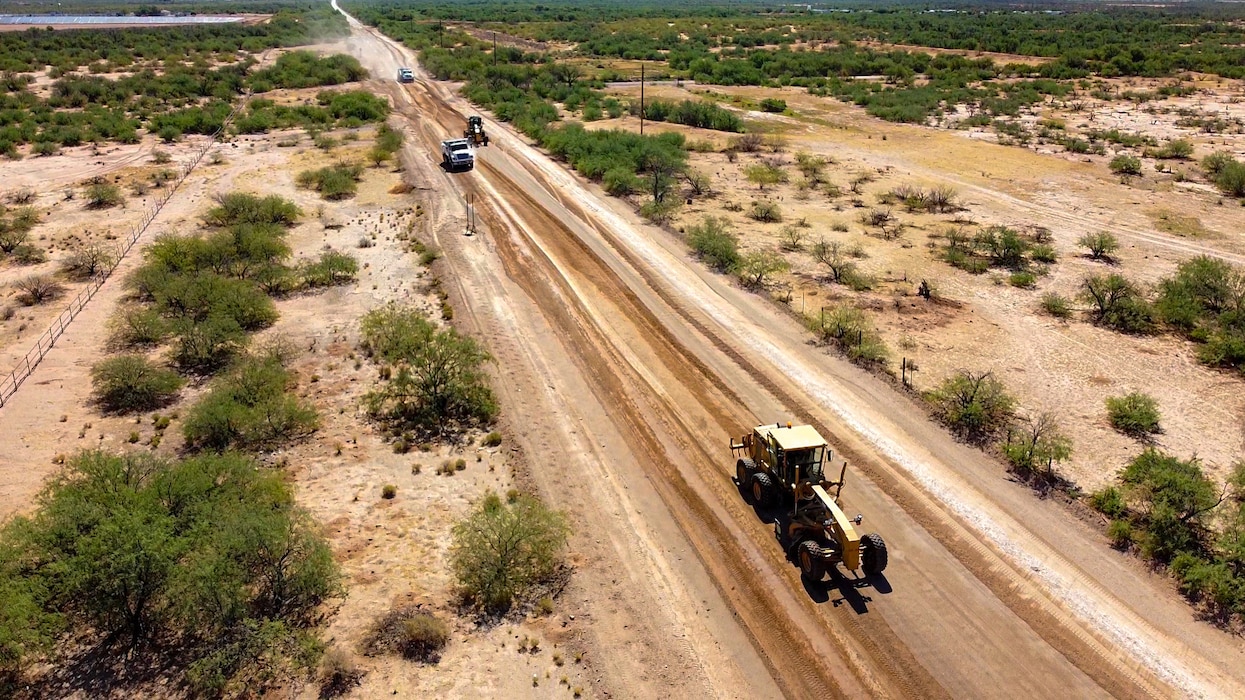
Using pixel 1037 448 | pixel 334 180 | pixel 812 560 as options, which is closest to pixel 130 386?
pixel 812 560

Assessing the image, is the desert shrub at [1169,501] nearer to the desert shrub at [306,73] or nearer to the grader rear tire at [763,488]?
the grader rear tire at [763,488]

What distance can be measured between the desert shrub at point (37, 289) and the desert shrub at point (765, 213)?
1329 inches

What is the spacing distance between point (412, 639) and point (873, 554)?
31.4 ft

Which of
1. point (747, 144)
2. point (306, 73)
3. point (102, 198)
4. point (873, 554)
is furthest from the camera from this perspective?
point (306, 73)

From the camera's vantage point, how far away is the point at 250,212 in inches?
→ 1506

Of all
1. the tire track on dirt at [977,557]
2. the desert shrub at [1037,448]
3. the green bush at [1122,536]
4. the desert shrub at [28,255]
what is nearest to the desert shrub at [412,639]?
the tire track on dirt at [977,557]

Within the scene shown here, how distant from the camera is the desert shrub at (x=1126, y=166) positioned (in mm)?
50219

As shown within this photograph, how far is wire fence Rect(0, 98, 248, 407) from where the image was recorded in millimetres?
23250

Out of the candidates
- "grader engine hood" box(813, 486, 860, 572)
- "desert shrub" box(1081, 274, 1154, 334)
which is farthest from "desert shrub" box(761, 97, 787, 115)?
"grader engine hood" box(813, 486, 860, 572)

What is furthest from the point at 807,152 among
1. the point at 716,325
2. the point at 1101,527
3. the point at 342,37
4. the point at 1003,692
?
the point at 342,37

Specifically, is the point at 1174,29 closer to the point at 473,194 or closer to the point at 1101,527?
the point at 473,194

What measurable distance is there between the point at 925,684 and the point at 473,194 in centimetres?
3866

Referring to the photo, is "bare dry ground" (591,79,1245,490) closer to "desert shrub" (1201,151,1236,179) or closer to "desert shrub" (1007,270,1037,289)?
"desert shrub" (1007,270,1037,289)

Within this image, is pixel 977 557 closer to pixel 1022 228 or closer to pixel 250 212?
pixel 1022 228
